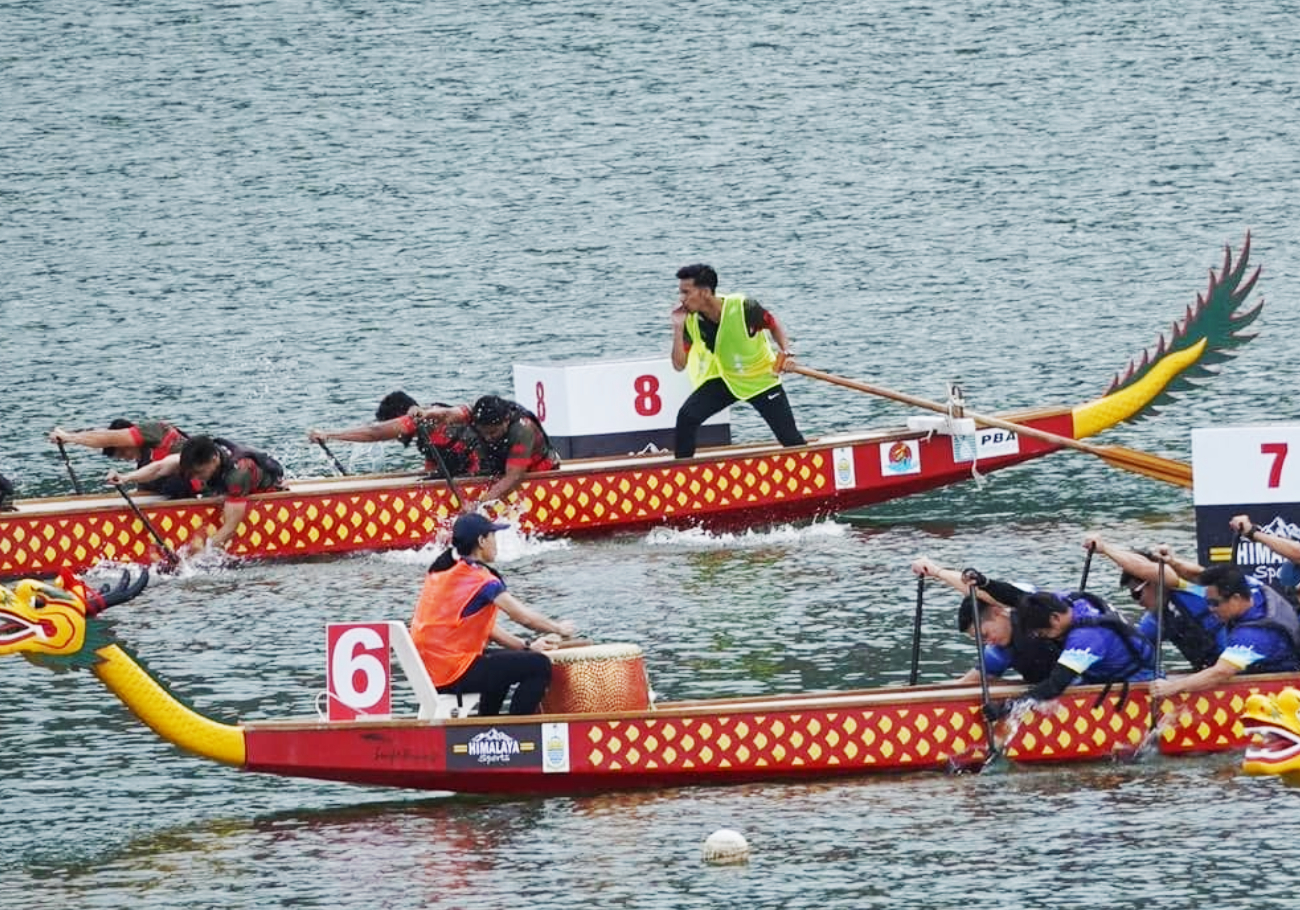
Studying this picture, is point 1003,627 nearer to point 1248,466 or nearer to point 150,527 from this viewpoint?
point 1248,466

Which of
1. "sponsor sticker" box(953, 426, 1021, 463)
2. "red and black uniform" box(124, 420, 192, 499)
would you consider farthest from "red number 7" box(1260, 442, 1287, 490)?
"red and black uniform" box(124, 420, 192, 499)

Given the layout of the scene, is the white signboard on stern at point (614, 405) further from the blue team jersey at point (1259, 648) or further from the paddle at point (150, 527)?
the blue team jersey at point (1259, 648)

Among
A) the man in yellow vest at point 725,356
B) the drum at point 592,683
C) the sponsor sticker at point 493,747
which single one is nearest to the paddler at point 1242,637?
the drum at point 592,683

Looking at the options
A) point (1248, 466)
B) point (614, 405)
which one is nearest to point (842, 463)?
point (614, 405)

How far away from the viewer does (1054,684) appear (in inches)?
817

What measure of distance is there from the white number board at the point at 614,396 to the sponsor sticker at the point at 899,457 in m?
2.06

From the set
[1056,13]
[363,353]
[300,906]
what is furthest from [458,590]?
[1056,13]

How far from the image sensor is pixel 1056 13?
57.8 metres

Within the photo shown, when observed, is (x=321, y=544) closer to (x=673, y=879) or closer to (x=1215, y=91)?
(x=673, y=879)

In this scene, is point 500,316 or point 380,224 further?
point 380,224

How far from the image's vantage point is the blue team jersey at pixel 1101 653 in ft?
67.9

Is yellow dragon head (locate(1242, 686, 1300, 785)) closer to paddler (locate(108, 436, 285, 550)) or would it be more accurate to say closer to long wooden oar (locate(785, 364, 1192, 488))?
long wooden oar (locate(785, 364, 1192, 488))

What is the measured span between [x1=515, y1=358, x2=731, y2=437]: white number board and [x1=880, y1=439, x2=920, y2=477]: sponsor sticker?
6.75ft

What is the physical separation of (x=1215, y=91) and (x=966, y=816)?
3461 centimetres
